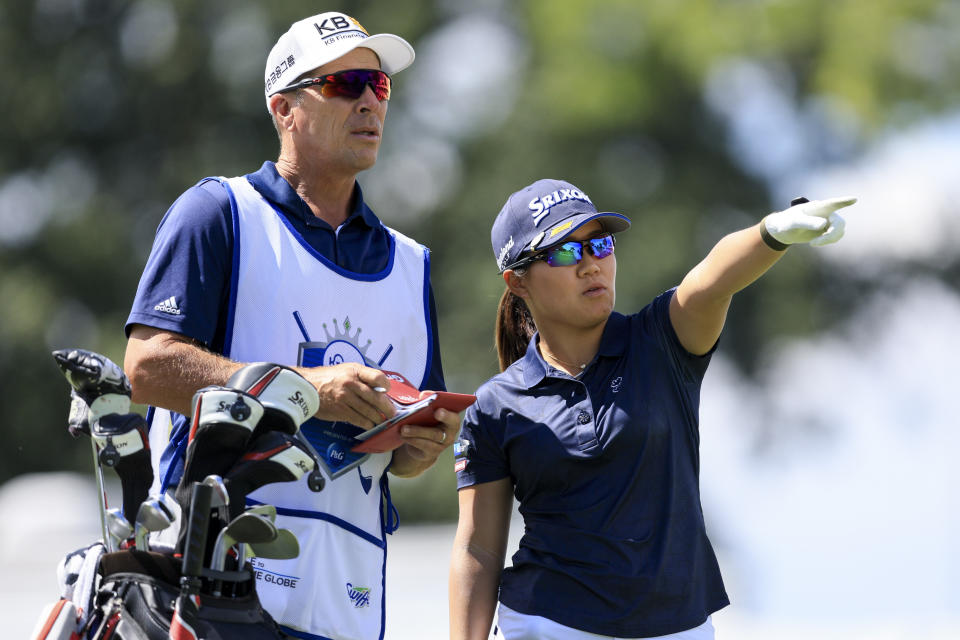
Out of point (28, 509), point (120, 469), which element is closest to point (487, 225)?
point (28, 509)

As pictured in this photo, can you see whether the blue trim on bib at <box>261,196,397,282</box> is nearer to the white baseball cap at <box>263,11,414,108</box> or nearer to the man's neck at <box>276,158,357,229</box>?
the man's neck at <box>276,158,357,229</box>

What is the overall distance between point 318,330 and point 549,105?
18531 millimetres

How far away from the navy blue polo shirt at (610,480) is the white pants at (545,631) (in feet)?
0.06

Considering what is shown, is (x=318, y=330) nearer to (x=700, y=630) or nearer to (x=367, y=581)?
(x=367, y=581)

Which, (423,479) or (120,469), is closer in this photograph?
(120,469)

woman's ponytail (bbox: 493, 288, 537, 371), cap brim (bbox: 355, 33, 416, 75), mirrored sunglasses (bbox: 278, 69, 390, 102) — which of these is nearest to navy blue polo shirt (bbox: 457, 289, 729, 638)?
woman's ponytail (bbox: 493, 288, 537, 371)

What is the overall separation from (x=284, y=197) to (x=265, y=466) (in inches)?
49.0

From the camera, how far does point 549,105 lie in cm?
2238

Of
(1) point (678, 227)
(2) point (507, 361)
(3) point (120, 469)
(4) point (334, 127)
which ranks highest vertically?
(1) point (678, 227)

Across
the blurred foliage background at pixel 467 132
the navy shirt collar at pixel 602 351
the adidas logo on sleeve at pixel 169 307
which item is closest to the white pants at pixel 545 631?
the navy shirt collar at pixel 602 351

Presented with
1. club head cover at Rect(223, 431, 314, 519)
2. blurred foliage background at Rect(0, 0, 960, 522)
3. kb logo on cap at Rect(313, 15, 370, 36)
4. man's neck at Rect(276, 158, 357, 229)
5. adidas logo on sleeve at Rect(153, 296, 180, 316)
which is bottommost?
club head cover at Rect(223, 431, 314, 519)

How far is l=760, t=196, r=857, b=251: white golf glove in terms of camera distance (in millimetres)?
3643

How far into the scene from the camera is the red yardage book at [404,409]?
3.98 m

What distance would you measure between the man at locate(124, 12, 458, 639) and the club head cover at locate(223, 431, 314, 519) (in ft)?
1.68
